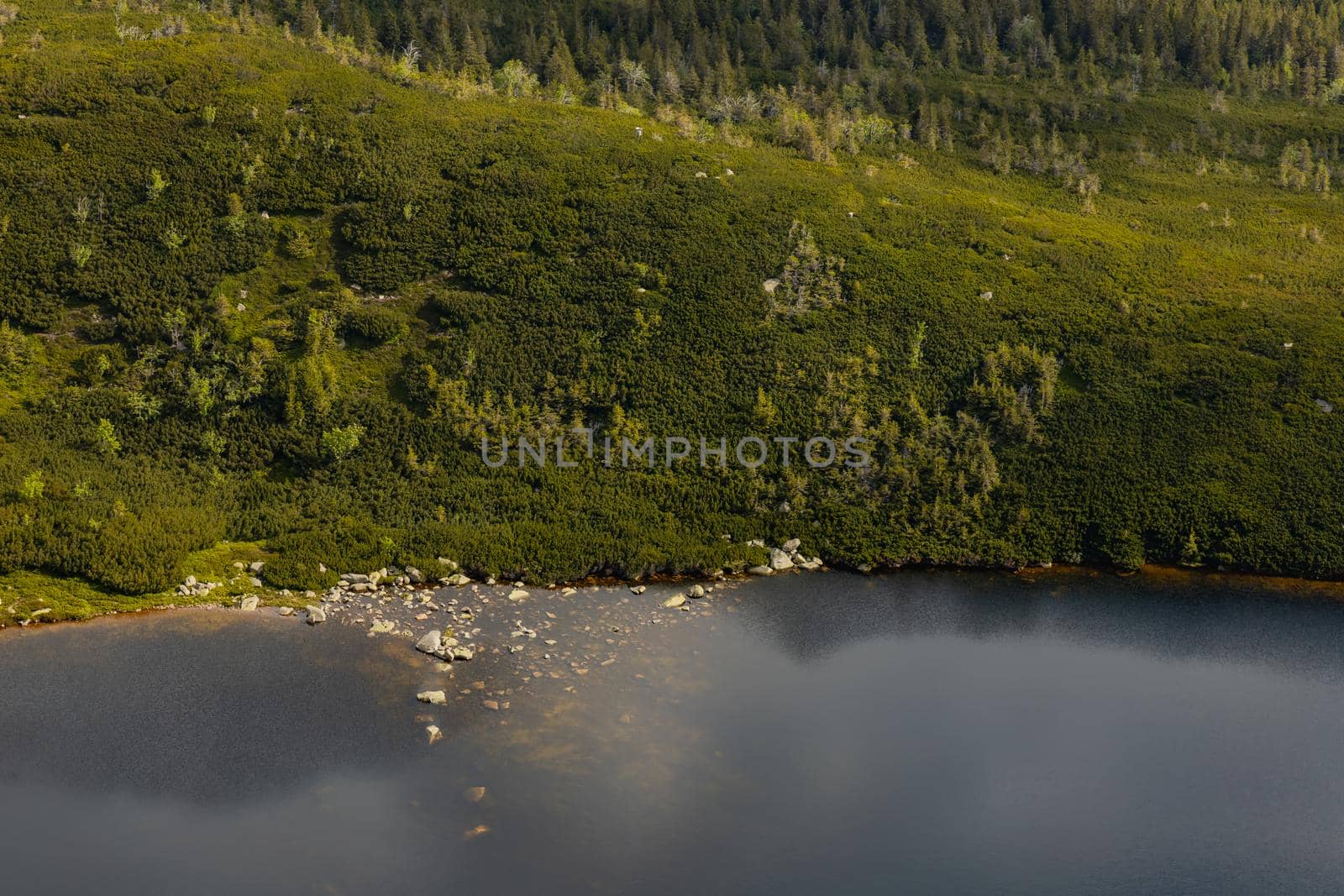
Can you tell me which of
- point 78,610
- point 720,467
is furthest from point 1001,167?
point 78,610

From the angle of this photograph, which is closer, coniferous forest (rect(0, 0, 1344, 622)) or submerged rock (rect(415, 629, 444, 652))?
submerged rock (rect(415, 629, 444, 652))

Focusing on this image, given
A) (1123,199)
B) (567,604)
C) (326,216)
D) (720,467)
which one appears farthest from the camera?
(1123,199)

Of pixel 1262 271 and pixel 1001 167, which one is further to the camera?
pixel 1001 167

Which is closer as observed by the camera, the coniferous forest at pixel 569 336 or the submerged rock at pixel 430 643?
the submerged rock at pixel 430 643

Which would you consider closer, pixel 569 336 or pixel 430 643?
pixel 430 643

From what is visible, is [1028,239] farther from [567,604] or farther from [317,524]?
[317,524]

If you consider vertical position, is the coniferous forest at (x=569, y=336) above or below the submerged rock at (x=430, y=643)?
above

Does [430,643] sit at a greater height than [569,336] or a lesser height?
lesser

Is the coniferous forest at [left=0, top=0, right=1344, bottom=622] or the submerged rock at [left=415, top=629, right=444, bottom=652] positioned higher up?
the coniferous forest at [left=0, top=0, right=1344, bottom=622]
